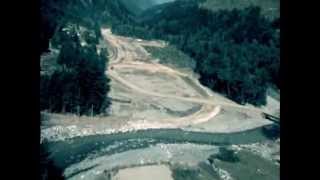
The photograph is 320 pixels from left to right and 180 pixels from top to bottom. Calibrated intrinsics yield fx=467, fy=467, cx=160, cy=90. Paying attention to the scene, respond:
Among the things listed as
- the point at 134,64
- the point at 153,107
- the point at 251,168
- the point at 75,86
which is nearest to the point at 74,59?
the point at 75,86

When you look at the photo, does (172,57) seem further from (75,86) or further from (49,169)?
(49,169)

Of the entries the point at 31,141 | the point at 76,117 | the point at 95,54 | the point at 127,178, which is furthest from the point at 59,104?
the point at 31,141

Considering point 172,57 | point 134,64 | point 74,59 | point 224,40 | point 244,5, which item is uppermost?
point 244,5

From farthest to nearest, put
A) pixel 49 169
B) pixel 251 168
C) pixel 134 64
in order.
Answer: pixel 134 64, pixel 251 168, pixel 49 169

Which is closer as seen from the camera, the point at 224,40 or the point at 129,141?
the point at 129,141

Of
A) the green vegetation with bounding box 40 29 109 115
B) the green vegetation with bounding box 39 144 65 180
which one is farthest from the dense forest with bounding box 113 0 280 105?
the green vegetation with bounding box 39 144 65 180
